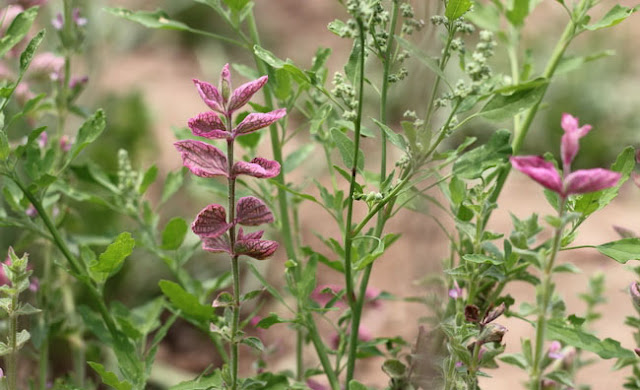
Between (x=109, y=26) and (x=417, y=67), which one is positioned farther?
(x=109, y=26)

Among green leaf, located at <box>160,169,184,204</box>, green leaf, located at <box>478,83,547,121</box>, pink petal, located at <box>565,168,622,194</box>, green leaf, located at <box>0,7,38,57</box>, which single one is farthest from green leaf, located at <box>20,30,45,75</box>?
pink petal, located at <box>565,168,622,194</box>

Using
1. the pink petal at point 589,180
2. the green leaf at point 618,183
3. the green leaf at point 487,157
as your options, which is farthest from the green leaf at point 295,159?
the pink petal at point 589,180

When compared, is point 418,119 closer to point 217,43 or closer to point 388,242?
point 388,242

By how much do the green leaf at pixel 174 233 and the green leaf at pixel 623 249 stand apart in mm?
603

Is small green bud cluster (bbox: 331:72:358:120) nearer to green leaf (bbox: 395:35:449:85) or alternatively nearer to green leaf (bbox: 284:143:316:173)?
green leaf (bbox: 395:35:449:85)

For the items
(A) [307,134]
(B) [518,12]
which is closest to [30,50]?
(B) [518,12]

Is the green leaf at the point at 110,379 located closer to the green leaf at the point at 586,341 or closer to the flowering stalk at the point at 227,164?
the flowering stalk at the point at 227,164

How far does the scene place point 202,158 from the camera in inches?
33.9

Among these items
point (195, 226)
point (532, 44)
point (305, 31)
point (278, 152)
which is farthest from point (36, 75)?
point (305, 31)

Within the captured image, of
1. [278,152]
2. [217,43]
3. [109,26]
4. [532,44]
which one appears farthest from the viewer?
[217,43]

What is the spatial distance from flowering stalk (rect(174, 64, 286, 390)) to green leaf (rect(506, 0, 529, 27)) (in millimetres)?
533

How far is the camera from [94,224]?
2404mm

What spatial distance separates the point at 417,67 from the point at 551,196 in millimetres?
250

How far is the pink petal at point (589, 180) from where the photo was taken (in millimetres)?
752
